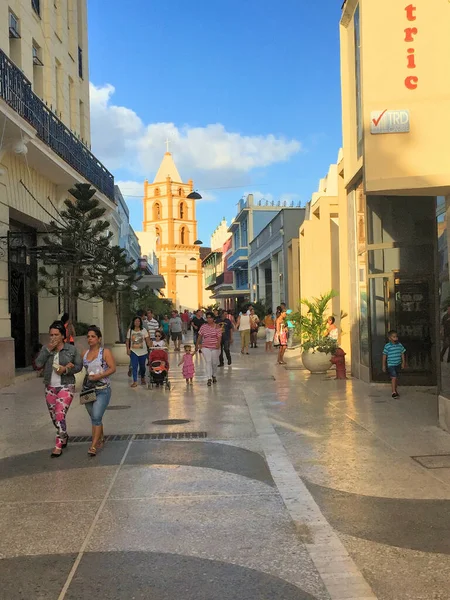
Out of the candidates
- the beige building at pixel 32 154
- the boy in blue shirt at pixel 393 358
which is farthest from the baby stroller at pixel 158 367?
the boy in blue shirt at pixel 393 358

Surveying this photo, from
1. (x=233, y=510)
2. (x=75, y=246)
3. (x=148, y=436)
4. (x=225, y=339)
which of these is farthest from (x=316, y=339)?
(x=233, y=510)

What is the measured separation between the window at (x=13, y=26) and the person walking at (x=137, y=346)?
322 inches

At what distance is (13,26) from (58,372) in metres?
12.1

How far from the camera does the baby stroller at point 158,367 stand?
43.6ft

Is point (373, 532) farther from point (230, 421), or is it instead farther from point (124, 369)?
point (124, 369)

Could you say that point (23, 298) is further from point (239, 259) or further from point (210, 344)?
point (239, 259)

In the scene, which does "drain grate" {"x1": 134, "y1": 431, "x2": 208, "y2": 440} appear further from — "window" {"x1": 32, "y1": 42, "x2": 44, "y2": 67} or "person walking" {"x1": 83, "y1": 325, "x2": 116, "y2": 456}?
"window" {"x1": 32, "y1": 42, "x2": 44, "y2": 67}

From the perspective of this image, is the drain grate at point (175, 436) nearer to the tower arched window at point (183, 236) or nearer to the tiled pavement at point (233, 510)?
the tiled pavement at point (233, 510)

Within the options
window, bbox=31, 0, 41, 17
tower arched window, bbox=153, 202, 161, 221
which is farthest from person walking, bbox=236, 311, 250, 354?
tower arched window, bbox=153, 202, 161, 221

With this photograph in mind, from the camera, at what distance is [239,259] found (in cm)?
5747

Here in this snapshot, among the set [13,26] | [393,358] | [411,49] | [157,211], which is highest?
[157,211]

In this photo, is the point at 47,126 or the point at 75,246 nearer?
the point at 75,246

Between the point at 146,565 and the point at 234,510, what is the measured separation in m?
1.25

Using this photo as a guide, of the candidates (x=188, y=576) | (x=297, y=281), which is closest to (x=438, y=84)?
(x=188, y=576)
